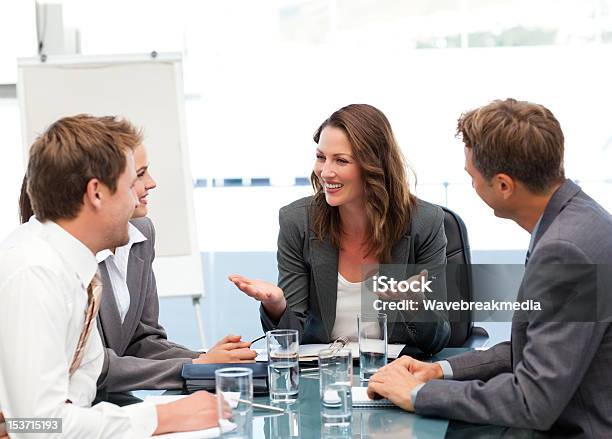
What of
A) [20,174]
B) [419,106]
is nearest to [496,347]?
[419,106]

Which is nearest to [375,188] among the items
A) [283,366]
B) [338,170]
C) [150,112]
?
[338,170]

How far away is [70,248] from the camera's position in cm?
194

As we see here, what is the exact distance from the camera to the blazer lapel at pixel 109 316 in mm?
2549

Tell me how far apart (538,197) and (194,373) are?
0.96 m

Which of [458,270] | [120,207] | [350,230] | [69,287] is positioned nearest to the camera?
[69,287]

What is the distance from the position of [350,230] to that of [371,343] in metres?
0.90

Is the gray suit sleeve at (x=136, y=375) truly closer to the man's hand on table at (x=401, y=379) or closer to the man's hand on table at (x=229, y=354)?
the man's hand on table at (x=229, y=354)

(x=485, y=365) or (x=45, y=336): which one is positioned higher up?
(x=45, y=336)

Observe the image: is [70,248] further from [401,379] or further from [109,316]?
[401,379]

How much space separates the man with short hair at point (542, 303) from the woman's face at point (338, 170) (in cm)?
93

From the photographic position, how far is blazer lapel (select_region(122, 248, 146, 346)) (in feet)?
8.72

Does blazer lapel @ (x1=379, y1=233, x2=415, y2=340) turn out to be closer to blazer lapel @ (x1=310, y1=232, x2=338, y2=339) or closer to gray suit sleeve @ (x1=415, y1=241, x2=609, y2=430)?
blazer lapel @ (x1=310, y1=232, x2=338, y2=339)

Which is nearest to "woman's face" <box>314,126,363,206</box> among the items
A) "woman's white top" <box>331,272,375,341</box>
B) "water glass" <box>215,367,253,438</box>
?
"woman's white top" <box>331,272,375,341</box>

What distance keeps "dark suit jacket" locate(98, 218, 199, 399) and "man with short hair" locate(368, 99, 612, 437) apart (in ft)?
1.89
